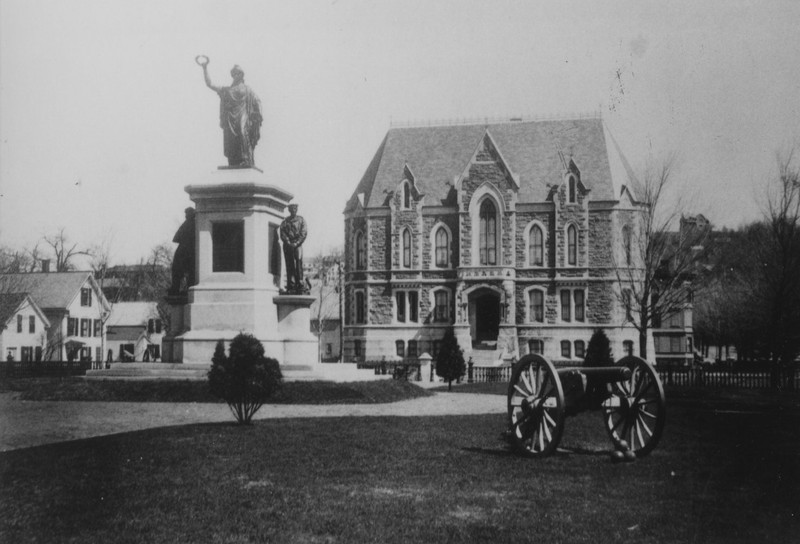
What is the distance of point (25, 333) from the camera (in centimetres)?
6144

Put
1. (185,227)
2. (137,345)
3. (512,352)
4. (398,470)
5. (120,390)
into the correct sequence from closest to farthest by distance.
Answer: (398,470)
(120,390)
(185,227)
(512,352)
(137,345)

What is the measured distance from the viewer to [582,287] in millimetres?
57031

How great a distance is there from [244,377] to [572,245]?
4581 cm

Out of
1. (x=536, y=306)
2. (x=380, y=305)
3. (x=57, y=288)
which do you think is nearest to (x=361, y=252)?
(x=380, y=305)

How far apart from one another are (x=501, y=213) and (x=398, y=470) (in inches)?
1940

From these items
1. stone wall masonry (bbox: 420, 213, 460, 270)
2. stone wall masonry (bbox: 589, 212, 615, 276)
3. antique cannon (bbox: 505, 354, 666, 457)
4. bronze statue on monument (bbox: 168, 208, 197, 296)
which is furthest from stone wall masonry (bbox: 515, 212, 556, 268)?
antique cannon (bbox: 505, 354, 666, 457)

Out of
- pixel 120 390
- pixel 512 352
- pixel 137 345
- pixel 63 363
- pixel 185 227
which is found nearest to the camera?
pixel 120 390

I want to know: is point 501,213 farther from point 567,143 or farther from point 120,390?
point 120,390

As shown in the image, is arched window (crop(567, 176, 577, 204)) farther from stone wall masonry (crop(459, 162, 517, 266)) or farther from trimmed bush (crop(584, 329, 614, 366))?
trimmed bush (crop(584, 329, 614, 366))

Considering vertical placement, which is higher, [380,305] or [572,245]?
[572,245]

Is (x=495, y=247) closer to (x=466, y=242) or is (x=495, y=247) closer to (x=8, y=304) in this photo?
(x=466, y=242)

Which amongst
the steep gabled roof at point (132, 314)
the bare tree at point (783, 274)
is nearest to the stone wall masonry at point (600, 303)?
the bare tree at point (783, 274)

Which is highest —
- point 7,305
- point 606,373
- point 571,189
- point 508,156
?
point 508,156

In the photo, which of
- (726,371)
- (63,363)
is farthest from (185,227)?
(726,371)
